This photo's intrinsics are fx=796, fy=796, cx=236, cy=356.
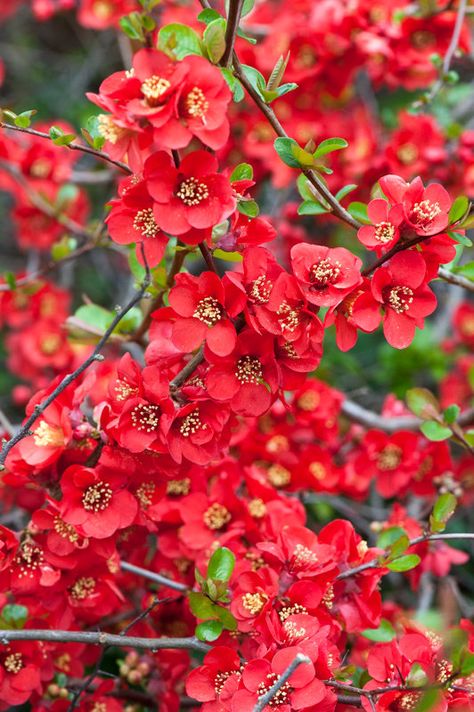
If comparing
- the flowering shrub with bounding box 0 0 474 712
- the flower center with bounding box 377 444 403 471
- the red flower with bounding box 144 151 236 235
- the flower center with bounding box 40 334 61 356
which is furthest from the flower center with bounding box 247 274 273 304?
the flower center with bounding box 40 334 61 356

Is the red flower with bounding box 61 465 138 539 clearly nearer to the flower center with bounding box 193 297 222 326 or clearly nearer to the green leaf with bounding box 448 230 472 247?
the flower center with bounding box 193 297 222 326

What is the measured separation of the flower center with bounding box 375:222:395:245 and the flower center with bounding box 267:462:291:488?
0.69 m

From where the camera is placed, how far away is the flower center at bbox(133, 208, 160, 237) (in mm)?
1001

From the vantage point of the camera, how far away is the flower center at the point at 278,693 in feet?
3.11

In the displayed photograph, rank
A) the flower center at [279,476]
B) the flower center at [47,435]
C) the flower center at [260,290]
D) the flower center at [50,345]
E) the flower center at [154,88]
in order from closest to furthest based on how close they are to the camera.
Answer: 1. the flower center at [154,88]
2. the flower center at [260,290]
3. the flower center at [47,435]
4. the flower center at [279,476]
5. the flower center at [50,345]

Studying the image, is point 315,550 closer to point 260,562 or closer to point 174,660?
point 260,562

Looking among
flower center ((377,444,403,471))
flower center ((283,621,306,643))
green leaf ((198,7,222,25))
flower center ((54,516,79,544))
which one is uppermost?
green leaf ((198,7,222,25))

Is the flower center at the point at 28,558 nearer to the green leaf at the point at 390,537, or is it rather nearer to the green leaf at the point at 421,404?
the green leaf at the point at 390,537

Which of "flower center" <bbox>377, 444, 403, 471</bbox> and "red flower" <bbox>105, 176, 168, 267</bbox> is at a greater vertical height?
"red flower" <bbox>105, 176, 168, 267</bbox>

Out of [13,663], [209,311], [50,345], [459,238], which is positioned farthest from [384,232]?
[50,345]

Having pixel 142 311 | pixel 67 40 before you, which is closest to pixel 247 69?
pixel 142 311

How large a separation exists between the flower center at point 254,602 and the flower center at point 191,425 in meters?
0.23

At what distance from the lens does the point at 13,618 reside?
116cm

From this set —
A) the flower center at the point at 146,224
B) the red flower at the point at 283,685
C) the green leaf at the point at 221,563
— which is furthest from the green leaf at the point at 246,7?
the red flower at the point at 283,685
